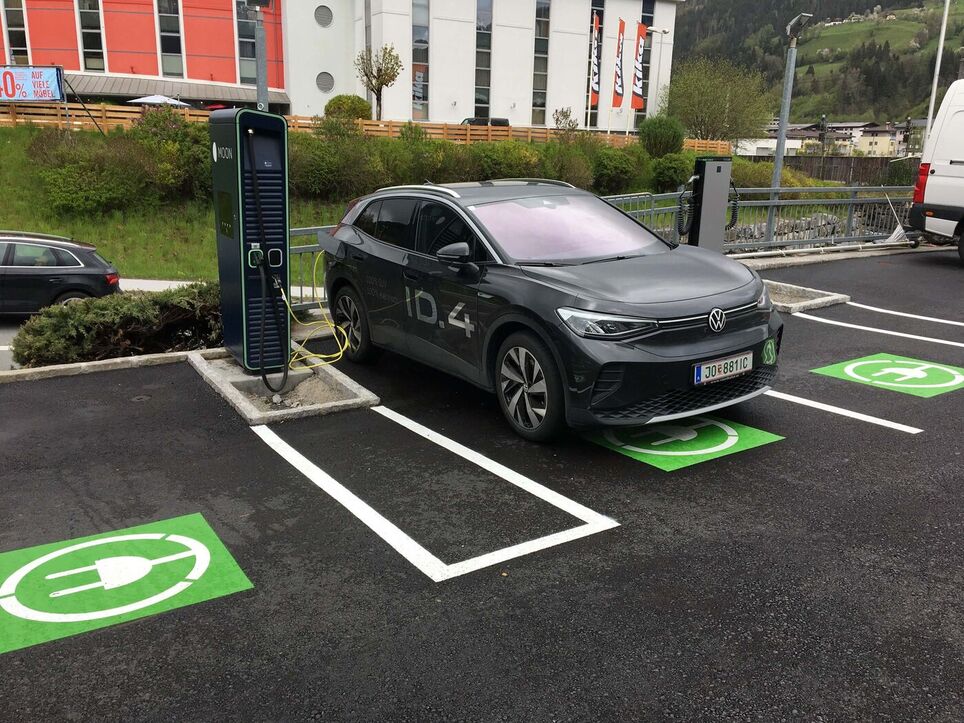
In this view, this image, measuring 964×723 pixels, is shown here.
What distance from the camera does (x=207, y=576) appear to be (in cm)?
385

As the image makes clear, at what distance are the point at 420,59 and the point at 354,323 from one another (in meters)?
42.8

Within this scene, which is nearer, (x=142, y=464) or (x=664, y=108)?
(x=142, y=464)

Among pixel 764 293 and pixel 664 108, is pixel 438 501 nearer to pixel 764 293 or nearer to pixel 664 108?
pixel 764 293

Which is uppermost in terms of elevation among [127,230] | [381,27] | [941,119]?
[381,27]

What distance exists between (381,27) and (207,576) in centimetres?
4514

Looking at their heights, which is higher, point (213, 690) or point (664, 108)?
point (664, 108)

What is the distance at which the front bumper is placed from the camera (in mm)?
4930

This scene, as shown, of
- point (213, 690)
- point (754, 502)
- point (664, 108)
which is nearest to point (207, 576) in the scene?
point (213, 690)

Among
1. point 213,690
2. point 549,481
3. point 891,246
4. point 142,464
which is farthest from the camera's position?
point 891,246

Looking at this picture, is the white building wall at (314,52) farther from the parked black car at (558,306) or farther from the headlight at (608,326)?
the headlight at (608,326)

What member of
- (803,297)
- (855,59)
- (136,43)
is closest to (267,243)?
(803,297)

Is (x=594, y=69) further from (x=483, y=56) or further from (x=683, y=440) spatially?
(x=683, y=440)

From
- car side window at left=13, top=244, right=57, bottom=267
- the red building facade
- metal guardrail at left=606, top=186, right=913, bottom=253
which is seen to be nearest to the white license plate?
metal guardrail at left=606, top=186, right=913, bottom=253

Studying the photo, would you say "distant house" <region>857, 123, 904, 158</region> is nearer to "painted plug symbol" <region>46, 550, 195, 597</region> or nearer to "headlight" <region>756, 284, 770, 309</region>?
"headlight" <region>756, 284, 770, 309</region>
